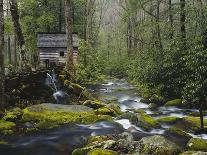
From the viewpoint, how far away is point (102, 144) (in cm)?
1223

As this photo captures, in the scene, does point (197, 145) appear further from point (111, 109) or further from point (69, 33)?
point (69, 33)

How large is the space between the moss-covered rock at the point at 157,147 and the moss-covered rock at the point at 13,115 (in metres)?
6.87

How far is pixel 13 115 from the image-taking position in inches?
644

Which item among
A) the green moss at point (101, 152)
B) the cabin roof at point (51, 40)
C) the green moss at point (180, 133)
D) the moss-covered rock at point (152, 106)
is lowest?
the moss-covered rock at point (152, 106)

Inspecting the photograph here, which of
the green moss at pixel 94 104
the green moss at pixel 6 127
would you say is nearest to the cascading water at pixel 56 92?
the green moss at pixel 94 104

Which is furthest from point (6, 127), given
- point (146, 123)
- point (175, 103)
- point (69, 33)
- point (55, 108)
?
point (69, 33)

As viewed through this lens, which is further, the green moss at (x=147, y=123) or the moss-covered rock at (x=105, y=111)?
the moss-covered rock at (x=105, y=111)

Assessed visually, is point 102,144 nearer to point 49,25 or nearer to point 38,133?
point 38,133

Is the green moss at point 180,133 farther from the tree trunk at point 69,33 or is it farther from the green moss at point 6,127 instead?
the tree trunk at point 69,33

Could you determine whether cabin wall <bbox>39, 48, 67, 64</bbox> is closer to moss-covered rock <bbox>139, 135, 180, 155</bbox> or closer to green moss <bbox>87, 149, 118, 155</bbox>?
moss-covered rock <bbox>139, 135, 180, 155</bbox>

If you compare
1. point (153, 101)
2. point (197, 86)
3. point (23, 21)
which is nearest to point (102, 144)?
point (197, 86)

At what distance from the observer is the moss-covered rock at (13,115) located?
16109 mm

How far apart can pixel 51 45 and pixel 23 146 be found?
85.3 ft

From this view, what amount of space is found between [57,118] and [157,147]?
6468 millimetres
